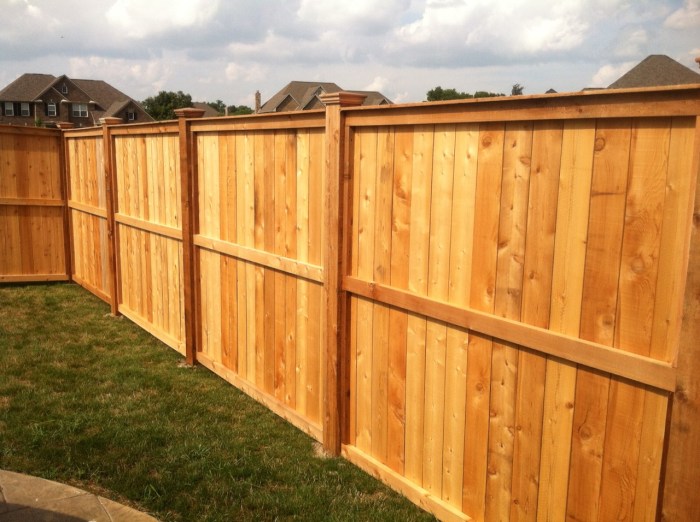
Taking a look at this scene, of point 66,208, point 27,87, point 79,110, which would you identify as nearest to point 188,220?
point 66,208

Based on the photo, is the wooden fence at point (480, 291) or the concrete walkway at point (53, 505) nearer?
the wooden fence at point (480, 291)

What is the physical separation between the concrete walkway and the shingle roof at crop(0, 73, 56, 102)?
69.5 m

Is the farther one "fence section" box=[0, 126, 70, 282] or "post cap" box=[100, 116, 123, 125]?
"fence section" box=[0, 126, 70, 282]

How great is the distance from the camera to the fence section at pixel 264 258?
16.0 feet

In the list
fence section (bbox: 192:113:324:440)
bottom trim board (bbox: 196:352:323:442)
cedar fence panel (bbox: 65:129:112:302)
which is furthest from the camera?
cedar fence panel (bbox: 65:129:112:302)

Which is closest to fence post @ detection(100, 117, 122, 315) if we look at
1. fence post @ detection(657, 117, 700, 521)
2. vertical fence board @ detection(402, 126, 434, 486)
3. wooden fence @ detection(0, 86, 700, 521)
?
wooden fence @ detection(0, 86, 700, 521)

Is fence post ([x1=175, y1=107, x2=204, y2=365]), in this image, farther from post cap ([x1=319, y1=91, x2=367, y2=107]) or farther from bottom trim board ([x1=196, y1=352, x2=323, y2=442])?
post cap ([x1=319, y1=91, x2=367, y2=107])

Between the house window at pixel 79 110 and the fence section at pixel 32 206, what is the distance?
63223mm

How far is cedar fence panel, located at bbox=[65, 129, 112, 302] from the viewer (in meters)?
9.15

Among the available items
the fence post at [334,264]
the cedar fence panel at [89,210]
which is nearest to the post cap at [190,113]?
the fence post at [334,264]

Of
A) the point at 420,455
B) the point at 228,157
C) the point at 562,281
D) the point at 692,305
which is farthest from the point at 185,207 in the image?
the point at 692,305

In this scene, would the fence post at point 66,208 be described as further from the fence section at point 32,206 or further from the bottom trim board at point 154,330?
the bottom trim board at point 154,330

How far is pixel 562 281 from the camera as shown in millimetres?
3047

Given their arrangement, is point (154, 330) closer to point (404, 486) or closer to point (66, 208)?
point (66, 208)
